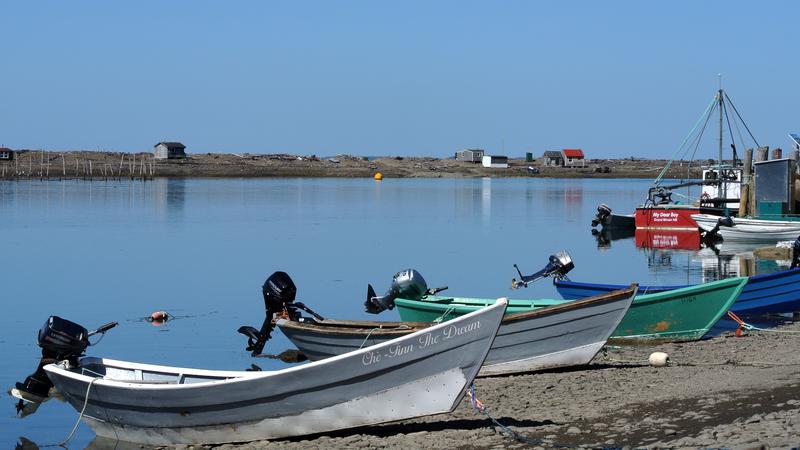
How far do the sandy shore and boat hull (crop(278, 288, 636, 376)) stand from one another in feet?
0.83

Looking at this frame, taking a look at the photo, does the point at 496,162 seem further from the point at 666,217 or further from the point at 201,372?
the point at 201,372

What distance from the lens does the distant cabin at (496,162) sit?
186625mm

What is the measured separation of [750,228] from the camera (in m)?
40.9

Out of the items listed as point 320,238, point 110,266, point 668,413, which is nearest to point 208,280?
point 110,266

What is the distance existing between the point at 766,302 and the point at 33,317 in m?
16.6

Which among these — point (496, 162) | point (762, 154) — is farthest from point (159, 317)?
point (496, 162)

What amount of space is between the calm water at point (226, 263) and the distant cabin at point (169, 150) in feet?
273

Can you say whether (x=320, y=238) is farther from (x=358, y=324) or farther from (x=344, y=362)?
(x=344, y=362)

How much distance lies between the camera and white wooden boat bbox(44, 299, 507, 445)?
11.6 metres

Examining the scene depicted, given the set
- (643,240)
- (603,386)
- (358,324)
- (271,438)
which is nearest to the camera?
(271,438)

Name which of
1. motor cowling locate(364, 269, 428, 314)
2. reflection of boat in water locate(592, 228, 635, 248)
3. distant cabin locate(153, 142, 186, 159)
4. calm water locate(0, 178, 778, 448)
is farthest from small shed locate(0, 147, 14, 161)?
motor cowling locate(364, 269, 428, 314)

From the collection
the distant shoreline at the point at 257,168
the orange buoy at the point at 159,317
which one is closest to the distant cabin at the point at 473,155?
the distant shoreline at the point at 257,168

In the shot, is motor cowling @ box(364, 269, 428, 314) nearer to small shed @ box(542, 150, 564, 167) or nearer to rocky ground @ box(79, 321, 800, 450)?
rocky ground @ box(79, 321, 800, 450)

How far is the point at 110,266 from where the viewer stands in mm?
37531
